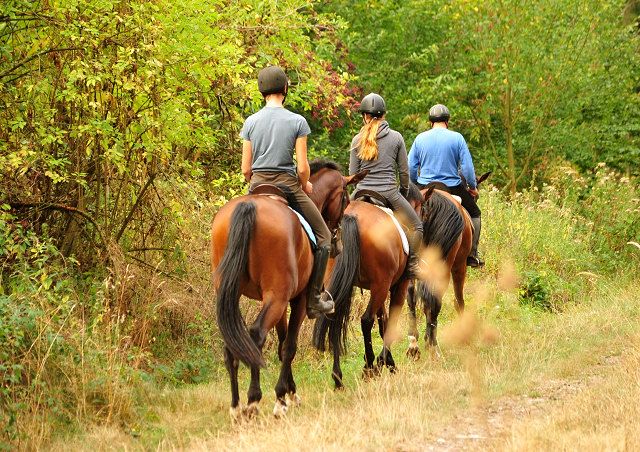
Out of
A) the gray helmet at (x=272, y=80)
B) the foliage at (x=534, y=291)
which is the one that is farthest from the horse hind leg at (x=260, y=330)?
→ the foliage at (x=534, y=291)

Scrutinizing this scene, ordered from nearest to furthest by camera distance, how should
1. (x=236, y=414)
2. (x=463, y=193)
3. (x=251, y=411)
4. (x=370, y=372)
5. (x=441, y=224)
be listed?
(x=251, y=411) < (x=236, y=414) < (x=370, y=372) < (x=441, y=224) < (x=463, y=193)

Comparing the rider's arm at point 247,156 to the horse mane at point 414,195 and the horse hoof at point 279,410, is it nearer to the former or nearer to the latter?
the horse hoof at point 279,410

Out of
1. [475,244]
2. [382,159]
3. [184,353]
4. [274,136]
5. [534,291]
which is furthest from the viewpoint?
[534,291]

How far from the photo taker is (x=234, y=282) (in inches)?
194

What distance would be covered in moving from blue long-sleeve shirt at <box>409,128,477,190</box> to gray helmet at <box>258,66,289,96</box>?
11.0 feet

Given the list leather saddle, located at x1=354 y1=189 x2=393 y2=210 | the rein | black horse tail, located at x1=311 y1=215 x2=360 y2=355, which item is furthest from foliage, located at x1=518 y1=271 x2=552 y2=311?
the rein

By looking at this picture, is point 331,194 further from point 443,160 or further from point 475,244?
point 475,244

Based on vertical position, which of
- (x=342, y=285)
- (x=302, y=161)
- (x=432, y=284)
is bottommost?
(x=432, y=284)

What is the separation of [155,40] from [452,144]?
3966 mm

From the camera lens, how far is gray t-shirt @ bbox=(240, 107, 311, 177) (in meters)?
5.48

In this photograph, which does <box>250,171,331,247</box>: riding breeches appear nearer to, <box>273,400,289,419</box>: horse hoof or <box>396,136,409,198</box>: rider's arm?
<box>273,400,289,419</box>: horse hoof

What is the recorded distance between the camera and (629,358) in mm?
6727

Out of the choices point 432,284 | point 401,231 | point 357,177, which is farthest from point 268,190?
point 432,284

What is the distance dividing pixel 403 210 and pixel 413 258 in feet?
1.87
